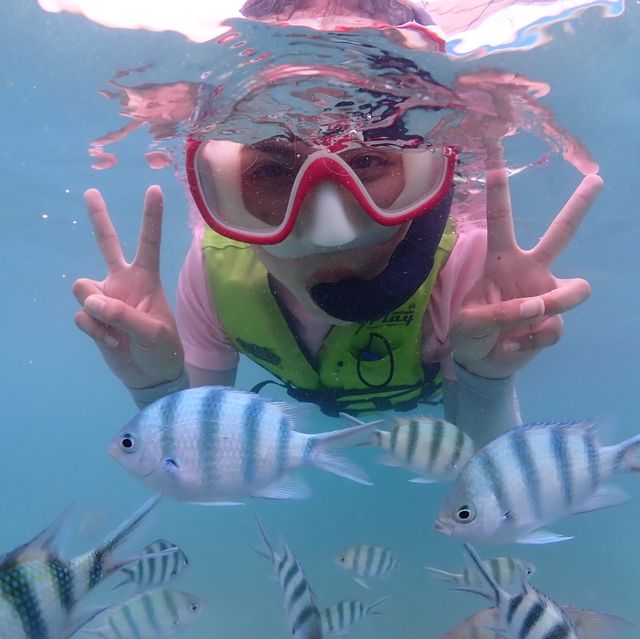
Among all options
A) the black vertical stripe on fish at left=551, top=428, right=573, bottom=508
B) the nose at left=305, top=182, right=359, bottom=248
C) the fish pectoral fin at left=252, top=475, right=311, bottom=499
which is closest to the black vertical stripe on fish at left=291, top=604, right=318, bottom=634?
the fish pectoral fin at left=252, top=475, right=311, bottom=499

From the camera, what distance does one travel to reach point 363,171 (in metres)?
3.98

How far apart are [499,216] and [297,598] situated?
285 centimetres

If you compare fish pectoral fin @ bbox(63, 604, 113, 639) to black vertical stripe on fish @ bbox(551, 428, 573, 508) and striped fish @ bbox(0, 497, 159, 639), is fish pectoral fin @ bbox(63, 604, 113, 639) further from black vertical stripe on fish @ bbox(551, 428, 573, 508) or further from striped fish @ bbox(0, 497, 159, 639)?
black vertical stripe on fish @ bbox(551, 428, 573, 508)

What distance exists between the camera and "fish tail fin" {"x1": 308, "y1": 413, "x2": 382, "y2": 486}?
304 centimetres

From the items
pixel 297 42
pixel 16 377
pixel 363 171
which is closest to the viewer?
pixel 363 171

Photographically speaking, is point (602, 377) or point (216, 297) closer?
point (216, 297)

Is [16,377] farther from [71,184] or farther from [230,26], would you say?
[230,26]

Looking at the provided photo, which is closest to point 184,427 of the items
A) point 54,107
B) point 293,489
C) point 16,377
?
point 293,489

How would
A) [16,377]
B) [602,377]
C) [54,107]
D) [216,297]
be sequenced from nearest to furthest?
[216,297] → [54,107] → [602,377] → [16,377]

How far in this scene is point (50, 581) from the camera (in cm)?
251

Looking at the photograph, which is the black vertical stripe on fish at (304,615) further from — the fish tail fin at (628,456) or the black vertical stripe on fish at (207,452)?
the fish tail fin at (628,456)

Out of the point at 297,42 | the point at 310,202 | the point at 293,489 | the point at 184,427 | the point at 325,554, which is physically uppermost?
the point at 297,42

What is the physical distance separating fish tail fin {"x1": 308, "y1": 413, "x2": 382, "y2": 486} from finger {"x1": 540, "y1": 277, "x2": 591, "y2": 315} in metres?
1.30

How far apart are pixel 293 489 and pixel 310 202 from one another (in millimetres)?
1671
